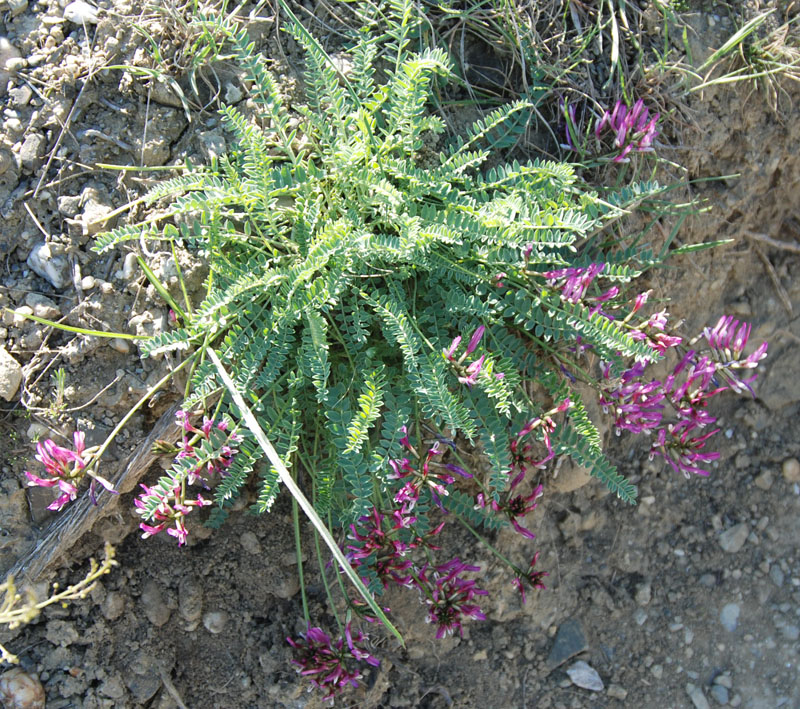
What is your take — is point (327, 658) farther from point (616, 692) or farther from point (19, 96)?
point (19, 96)

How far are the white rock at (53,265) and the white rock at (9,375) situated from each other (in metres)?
0.29

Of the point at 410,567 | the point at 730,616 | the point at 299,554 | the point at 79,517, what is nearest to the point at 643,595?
the point at 730,616

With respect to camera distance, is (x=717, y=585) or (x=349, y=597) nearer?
(x=349, y=597)

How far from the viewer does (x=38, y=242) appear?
2.68m

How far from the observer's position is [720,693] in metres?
3.10

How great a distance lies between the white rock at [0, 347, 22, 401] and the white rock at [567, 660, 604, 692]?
2315mm

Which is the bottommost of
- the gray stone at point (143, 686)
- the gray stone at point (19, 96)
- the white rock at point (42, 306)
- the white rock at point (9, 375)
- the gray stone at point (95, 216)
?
the gray stone at point (143, 686)

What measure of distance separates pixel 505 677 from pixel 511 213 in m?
1.79

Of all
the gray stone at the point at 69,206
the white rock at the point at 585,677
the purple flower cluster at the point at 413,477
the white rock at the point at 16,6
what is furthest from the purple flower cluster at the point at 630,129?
the white rock at the point at 16,6

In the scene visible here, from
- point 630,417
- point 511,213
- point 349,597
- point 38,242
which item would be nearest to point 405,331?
point 511,213

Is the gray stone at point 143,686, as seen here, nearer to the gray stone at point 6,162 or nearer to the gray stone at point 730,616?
the gray stone at point 6,162

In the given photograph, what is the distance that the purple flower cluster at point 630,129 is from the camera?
8.87ft

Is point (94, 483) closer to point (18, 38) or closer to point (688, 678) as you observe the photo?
point (18, 38)

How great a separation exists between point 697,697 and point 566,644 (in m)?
0.57
